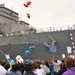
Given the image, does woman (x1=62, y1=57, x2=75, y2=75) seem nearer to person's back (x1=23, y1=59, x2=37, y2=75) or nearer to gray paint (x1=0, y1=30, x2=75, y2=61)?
person's back (x1=23, y1=59, x2=37, y2=75)

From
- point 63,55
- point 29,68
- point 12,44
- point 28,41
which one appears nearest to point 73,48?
point 63,55

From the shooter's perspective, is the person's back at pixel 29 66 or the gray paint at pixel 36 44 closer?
the person's back at pixel 29 66

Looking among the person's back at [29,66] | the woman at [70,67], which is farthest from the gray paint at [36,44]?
the woman at [70,67]

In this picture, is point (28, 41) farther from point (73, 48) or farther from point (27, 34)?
point (73, 48)

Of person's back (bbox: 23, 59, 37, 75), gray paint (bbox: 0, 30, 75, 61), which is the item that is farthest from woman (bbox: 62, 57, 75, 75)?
gray paint (bbox: 0, 30, 75, 61)

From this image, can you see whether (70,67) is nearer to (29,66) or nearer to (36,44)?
(29,66)

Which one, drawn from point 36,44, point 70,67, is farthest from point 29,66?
point 36,44

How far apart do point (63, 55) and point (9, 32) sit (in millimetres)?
8767

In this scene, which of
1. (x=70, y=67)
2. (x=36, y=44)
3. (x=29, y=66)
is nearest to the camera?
(x=70, y=67)

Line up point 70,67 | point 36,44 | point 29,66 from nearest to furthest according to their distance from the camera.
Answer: point 70,67 < point 29,66 < point 36,44

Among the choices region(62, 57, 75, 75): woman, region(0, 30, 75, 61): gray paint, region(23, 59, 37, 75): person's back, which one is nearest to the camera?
region(62, 57, 75, 75): woman

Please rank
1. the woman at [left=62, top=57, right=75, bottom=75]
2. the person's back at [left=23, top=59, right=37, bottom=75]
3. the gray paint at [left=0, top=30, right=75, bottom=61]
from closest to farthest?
the woman at [left=62, top=57, right=75, bottom=75] < the person's back at [left=23, top=59, right=37, bottom=75] < the gray paint at [left=0, top=30, right=75, bottom=61]

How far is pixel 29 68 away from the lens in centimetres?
405

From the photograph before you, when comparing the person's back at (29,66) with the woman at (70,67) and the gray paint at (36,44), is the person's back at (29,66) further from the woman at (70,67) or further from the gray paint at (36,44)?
the gray paint at (36,44)
